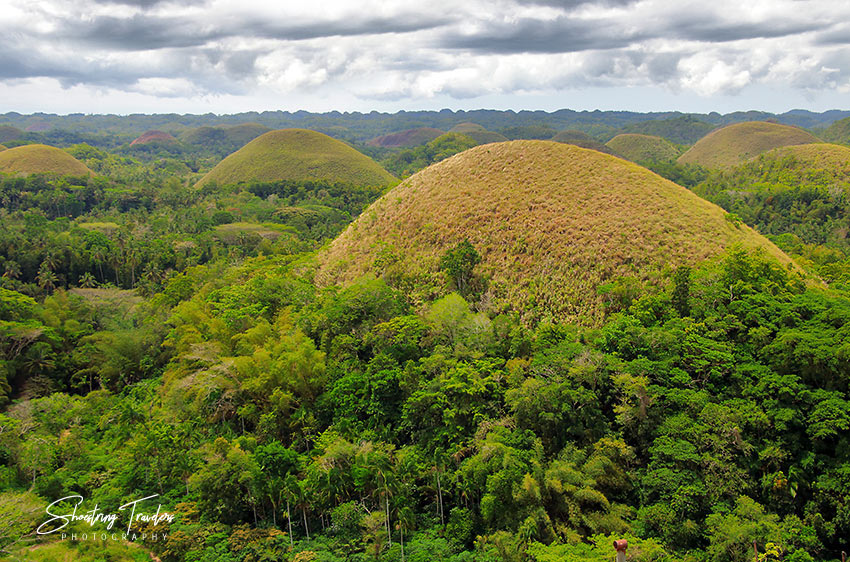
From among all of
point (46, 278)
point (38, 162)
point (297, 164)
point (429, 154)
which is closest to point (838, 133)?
point (429, 154)

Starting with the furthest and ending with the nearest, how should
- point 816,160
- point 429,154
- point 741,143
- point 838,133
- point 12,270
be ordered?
point 429,154 → point 838,133 → point 741,143 → point 816,160 → point 12,270

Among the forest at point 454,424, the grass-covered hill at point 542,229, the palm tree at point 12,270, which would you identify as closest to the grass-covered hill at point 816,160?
the forest at point 454,424

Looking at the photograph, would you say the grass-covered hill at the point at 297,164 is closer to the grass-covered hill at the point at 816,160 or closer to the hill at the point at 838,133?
the grass-covered hill at the point at 816,160

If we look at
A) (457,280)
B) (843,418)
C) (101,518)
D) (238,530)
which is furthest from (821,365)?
(101,518)

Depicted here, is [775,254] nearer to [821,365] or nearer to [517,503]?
[821,365]

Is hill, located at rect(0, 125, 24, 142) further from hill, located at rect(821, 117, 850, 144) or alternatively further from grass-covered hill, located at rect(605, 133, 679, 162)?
hill, located at rect(821, 117, 850, 144)

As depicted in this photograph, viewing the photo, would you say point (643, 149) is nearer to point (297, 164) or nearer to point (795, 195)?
point (795, 195)
